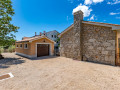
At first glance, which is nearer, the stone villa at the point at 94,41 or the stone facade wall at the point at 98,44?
the stone villa at the point at 94,41

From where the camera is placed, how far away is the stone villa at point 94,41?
20.7 ft

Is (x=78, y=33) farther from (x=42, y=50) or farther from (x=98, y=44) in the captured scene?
(x=42, y=50)

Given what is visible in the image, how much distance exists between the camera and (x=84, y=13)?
9102 millimetres

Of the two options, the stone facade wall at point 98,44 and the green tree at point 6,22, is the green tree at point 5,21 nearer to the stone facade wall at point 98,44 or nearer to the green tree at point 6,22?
the green tree at point 6,22

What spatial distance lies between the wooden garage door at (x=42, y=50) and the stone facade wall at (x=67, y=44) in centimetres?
346

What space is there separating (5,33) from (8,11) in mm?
3304

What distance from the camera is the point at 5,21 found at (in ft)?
31.3

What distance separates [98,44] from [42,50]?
911 centimetres

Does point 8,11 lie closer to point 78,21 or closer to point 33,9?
point 33,9

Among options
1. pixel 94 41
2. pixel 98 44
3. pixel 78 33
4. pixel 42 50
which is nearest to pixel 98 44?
pixel 98 44

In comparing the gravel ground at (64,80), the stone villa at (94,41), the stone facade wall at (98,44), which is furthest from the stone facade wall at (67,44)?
the gravel ground at (64,80)

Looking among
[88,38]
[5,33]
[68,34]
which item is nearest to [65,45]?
[68,34]

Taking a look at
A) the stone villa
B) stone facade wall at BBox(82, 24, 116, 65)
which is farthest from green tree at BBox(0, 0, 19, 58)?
stone facade wall at BBox(82, 24, 116, 65)

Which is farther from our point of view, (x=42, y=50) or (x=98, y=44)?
(x=42, y=50)
